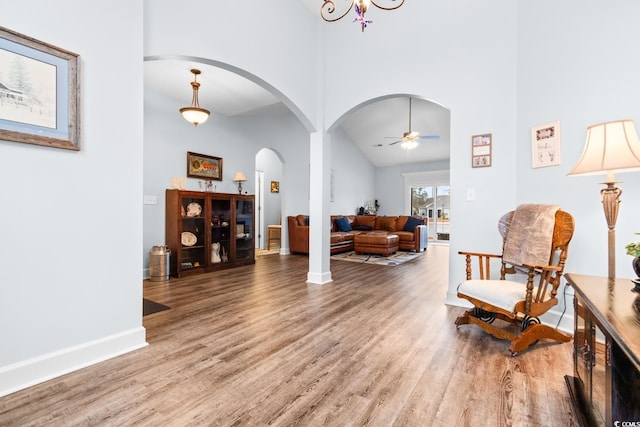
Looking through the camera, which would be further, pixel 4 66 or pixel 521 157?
pixel 521 157

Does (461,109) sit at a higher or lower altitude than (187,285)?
higher

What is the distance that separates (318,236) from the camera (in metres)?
4.12

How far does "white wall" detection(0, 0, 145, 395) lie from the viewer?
1647 millimetres

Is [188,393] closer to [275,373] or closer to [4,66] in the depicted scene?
[275,373]

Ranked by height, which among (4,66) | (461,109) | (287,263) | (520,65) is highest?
(520,65)

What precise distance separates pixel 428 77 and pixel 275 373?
3.22m

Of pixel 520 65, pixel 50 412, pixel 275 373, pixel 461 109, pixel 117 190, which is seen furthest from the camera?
pixel 461 109

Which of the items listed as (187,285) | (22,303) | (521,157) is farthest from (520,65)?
(187,285)

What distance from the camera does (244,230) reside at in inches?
220

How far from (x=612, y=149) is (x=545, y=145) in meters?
0.87

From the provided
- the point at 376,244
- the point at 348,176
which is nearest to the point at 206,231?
the point at 376,244

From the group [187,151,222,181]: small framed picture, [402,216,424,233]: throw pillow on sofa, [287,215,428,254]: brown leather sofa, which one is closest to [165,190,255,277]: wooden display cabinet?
[187,151,222,181]: small framed picture

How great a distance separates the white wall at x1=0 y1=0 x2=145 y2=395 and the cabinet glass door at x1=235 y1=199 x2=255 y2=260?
3.28 m

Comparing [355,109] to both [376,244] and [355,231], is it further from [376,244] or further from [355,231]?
[355,231]
